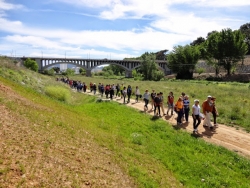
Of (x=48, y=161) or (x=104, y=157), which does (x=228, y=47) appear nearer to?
(x=104, y=157)

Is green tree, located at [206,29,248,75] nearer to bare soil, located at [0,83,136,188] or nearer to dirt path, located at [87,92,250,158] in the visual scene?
dirt path, located at [87,92,250,158]

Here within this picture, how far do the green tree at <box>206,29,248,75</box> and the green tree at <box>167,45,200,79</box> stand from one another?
10.5 m

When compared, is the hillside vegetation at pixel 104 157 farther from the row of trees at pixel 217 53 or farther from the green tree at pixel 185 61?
the green tree at pixel 185 61

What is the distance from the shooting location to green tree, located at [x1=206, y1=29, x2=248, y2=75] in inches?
2589

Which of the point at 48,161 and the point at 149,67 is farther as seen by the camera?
the point at 149,67

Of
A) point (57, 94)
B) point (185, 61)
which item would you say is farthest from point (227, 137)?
point (185, 61)

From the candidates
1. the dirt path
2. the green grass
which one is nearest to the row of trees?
the dirt path

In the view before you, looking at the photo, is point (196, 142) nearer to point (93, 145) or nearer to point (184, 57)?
point (93, 145)

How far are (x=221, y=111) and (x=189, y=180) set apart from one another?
10.6 metres

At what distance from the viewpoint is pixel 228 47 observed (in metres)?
65.8

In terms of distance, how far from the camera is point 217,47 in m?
67.4

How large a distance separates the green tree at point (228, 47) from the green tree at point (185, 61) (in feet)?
34.4

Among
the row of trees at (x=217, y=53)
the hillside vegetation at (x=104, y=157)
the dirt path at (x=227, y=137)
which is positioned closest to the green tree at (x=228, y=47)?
the row of trees at (x=217, y=53)

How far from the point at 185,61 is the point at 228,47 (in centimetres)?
1703
